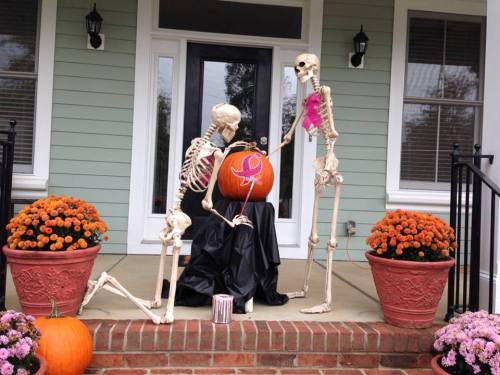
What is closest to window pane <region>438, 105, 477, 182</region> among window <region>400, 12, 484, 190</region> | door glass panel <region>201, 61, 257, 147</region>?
window <region>400, 12, 484, 190</region>

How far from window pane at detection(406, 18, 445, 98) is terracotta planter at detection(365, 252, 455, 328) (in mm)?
2683

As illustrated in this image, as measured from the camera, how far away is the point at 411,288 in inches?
99.9

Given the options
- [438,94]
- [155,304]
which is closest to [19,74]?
[155,304]

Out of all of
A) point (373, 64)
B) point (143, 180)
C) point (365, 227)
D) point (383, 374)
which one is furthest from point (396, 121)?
point (383, 374)

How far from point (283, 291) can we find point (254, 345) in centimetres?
91

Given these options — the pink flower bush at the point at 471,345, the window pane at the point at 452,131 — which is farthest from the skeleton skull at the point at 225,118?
the window pane at the point at 452,131

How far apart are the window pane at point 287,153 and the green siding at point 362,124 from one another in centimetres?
31

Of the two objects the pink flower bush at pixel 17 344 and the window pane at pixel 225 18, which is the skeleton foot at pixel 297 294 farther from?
the window pane at pixel 225 18

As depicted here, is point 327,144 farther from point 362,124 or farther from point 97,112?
point 97,112

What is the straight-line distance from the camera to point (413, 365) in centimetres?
253

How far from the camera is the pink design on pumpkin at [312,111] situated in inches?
112

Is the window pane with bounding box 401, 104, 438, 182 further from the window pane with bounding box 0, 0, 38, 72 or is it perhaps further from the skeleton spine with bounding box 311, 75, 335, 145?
the window pane with bounding box 0, 0, 38, 72

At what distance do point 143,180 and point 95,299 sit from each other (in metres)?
1.73

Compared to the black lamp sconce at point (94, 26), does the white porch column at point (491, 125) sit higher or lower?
lower
